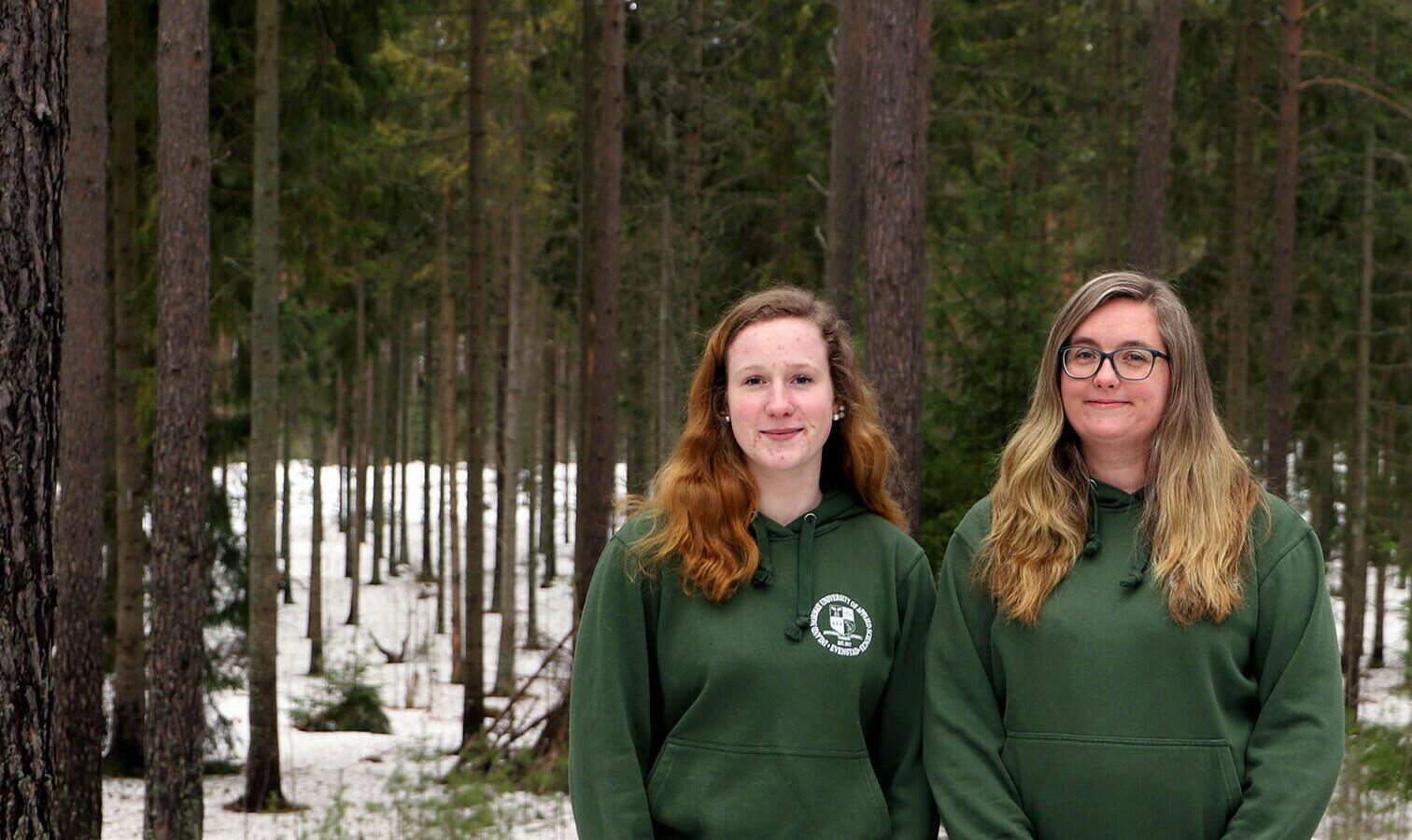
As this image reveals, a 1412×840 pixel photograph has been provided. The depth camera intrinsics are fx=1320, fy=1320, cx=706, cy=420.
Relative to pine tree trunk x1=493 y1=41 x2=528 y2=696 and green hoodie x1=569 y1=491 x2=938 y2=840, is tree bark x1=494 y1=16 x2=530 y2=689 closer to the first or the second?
pine tree trunk x1=493 y1=41 x2=528 y2=696

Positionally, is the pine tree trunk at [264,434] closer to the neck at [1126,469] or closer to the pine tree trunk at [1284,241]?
the neck at [1126,469]

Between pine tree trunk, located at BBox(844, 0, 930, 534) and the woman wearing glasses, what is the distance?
16.6ft

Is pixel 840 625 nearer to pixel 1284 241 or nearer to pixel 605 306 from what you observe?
pixel 605 306

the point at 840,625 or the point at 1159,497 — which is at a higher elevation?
the point at 1159,497

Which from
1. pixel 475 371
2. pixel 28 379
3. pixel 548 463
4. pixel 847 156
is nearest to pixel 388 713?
pixel 475 371

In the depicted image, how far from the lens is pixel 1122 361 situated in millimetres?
2930

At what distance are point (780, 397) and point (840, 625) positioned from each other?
20.5 inches

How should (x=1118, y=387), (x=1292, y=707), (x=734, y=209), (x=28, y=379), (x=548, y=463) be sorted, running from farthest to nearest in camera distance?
(x=548, y=463)
(x=734, y=209)
(x=28, y=379)
(x=1118, y=387)
(x=1292, y=707)

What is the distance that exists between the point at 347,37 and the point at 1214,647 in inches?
482

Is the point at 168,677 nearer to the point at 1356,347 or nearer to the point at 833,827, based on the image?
the point at 833,827

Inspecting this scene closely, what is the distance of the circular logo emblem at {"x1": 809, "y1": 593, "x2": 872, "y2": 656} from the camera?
2.88 meters

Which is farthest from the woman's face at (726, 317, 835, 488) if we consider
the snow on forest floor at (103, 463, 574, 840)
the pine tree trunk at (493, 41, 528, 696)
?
the pine tree trunk at (493, 41, 528, 696)

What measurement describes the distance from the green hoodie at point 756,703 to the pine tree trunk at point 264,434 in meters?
9.73

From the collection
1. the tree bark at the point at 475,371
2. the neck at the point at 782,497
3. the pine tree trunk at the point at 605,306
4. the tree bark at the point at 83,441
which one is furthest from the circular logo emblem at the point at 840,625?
the tree bark at the point at 475,371
